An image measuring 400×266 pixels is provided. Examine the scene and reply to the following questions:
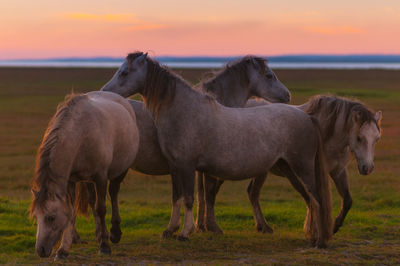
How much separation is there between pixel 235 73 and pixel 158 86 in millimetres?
1773

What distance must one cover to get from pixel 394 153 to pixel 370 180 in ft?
17.3

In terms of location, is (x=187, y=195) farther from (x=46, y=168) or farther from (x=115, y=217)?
(x=46, y=168)

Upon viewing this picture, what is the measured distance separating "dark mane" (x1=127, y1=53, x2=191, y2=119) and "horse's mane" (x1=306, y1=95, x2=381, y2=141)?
1.91 m

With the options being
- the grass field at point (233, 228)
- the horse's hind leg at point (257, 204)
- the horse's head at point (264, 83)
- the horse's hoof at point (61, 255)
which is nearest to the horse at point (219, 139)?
the grass field at point (233, 228)

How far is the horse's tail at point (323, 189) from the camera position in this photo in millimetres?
7672

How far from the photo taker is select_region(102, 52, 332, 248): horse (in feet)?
24.6

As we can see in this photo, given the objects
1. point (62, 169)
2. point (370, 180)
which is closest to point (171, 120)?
point (62, 169)

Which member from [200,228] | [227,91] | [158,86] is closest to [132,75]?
[158,86]

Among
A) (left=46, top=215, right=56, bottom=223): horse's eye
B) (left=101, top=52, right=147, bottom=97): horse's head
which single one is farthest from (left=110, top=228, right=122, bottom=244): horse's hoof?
(left=46, top=215, right=56, bottom=223): horse's eye

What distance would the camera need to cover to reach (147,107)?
7.78 meters

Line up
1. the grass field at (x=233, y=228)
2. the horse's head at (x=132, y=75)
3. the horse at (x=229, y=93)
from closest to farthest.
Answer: the grass field at (x=233, y=228) < the horse's head at (x=132, y=75) < the horse at (x=229, y=93)

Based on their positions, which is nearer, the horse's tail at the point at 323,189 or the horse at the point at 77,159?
the horse at the point at 77,159

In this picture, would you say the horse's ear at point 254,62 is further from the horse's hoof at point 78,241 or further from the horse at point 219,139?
the horse's hoof at point 78,241

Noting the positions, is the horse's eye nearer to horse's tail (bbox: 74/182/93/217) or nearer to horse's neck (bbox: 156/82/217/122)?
horse's tail (bbox: 74/182/93/217)
